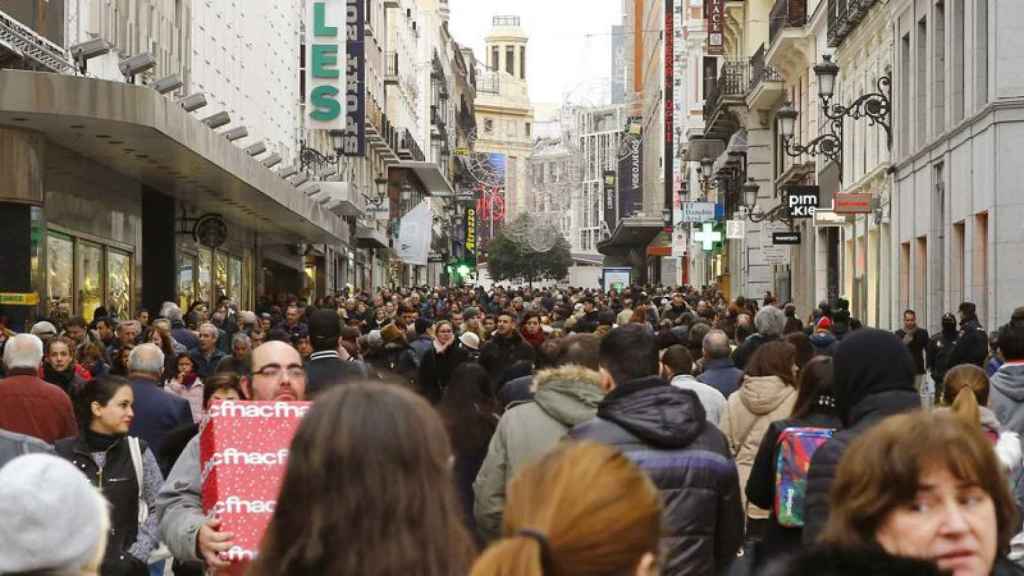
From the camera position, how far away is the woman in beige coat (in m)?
9.82

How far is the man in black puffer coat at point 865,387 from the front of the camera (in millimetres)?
6109

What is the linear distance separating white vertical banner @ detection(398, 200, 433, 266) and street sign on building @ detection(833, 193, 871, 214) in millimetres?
33191

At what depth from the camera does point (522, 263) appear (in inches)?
6304

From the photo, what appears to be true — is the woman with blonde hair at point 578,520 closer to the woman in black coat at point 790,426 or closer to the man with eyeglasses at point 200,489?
the man with eyeglasses at point 200,489

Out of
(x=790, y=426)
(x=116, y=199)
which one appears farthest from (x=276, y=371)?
(x=116, y=199)

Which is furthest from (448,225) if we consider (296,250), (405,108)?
(296,250)

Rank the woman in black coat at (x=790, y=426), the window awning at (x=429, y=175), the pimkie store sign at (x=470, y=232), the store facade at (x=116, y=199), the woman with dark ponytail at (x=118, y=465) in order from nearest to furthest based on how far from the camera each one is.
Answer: the woman in black coat at (x=790, y=426), the woman with dark ponytail at (x=118, y=465), the store facade at (x=116, y=199), the window awning at (x=429, y=175), the pimkie store sign at (x=470, y=232)

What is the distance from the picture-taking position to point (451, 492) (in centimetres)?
381

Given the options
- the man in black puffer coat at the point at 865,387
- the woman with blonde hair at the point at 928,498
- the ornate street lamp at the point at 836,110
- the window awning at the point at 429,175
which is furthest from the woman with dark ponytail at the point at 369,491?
the window awning at the point at 429,175

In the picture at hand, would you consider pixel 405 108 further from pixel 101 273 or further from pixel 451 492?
pixel 451 492

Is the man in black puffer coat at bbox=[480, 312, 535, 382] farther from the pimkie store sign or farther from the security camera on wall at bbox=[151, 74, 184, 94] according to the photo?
the pimkie store sign

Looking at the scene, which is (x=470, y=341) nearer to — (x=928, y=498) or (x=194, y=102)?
(x=928, y=498)

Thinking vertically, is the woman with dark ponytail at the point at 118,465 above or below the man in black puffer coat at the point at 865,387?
below

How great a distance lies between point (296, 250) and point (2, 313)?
32.3 meters
